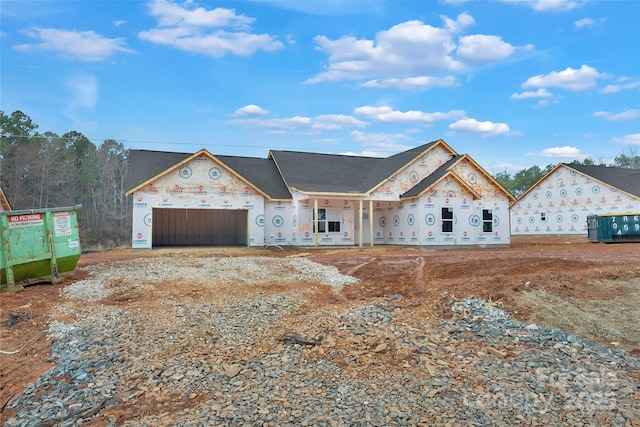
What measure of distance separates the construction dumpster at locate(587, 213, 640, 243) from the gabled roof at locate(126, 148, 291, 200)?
19945 mm

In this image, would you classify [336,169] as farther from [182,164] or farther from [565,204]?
[565,204]

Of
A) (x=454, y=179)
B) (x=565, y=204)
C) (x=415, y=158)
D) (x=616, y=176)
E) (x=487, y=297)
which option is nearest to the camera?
(x=487, y=297)

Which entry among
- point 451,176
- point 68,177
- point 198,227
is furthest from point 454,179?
point 68,177

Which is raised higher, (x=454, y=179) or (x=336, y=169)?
(x=336, y=169)

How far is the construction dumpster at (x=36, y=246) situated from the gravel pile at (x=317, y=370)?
2.42 metres

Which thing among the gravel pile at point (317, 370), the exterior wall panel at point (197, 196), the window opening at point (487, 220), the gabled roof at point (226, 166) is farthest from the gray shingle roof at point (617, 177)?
the gravel pile at point (317, 370)

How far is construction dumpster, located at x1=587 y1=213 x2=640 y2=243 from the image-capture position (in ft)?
78.4

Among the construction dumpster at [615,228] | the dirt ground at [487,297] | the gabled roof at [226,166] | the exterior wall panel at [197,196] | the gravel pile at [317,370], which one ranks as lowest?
the gravel pile at [317,370]

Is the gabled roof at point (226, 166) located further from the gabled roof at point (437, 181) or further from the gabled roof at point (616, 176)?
the gabled roof at point (616, 176)

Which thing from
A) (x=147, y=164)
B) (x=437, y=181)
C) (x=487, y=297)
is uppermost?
(x=147, y=164)

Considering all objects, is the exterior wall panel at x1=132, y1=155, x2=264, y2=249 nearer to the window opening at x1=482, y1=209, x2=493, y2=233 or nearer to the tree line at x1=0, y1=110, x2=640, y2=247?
the window opening at x1=482, y1=209, x2=493, y2=233

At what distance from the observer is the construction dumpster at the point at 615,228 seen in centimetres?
2389

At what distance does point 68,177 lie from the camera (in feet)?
139

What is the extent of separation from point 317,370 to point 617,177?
38771 mm
